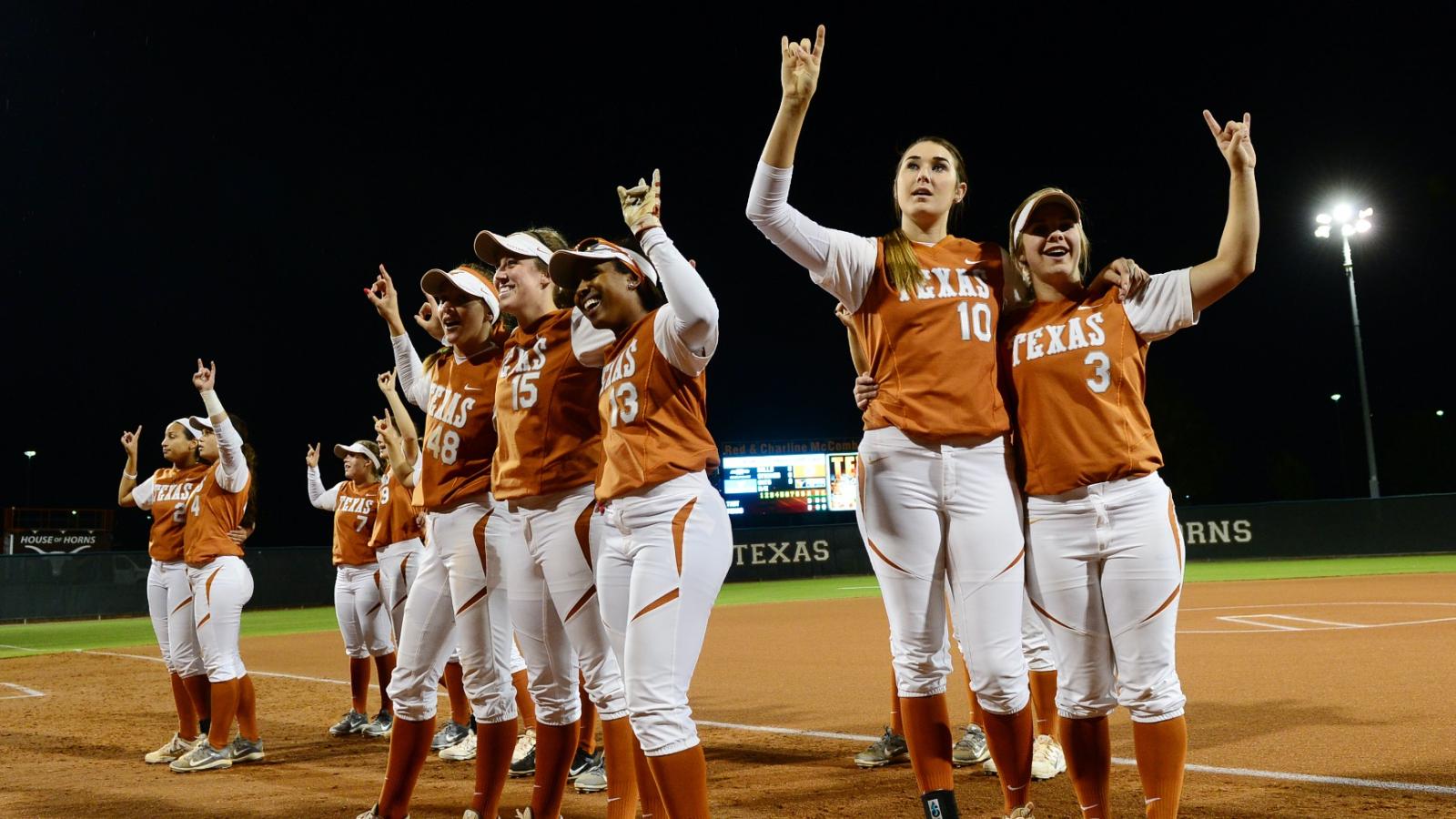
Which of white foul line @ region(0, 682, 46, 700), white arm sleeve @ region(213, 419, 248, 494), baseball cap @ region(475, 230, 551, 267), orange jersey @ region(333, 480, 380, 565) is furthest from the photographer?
white foul line @ region(0, 682, 46, 700)

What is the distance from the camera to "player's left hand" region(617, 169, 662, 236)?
3486mm

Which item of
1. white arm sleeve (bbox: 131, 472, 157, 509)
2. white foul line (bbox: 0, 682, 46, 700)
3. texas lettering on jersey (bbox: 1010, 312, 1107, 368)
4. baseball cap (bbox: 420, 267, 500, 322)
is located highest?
baseball cap (bbox: 420, 267, 500, 322)

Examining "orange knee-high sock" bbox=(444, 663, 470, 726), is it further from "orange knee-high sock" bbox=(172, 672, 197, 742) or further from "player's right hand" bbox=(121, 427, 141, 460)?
"player's right hand" bbox=(121, 427, 141, 460)

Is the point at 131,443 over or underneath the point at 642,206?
underneath

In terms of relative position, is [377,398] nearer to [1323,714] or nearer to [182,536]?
[182,536]

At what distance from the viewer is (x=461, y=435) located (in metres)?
4.49

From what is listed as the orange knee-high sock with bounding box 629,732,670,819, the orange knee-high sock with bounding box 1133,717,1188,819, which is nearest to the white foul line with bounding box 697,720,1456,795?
the orange knee-high sock with bounding box 1133,717,1188,819

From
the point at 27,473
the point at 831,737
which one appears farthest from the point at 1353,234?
the point at 27,473

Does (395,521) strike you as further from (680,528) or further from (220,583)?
(680,528)

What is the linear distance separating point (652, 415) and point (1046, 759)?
2.92m

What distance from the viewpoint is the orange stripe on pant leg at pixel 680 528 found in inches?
135

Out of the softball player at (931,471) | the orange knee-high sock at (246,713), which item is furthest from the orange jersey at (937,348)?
the orange knee-high sock at (246,713)

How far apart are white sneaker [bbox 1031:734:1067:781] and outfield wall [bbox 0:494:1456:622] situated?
21415 millimetres

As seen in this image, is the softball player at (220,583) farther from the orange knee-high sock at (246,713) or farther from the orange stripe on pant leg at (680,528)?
the orange stripe on pant leg at (680,528)
